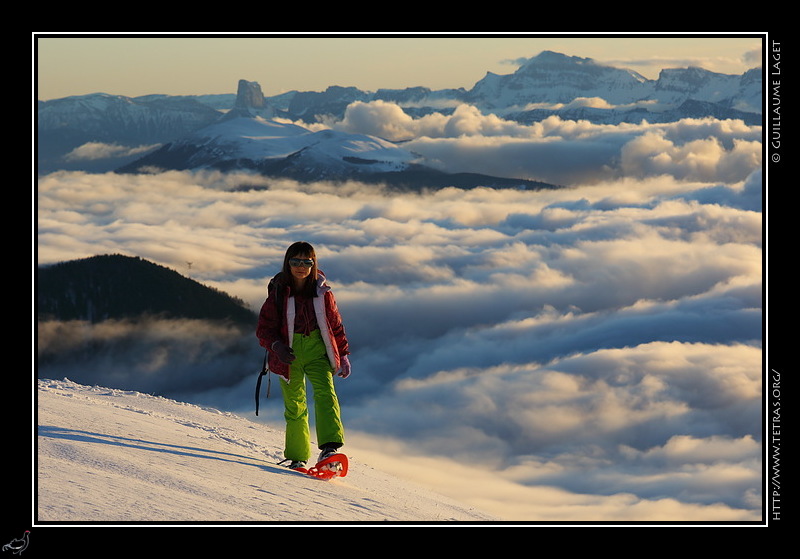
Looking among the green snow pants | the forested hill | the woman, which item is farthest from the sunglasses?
the forested hill

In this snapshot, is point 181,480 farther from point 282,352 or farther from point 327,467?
point 327,467

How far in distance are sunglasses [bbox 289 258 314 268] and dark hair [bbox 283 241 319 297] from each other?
0.12 feet

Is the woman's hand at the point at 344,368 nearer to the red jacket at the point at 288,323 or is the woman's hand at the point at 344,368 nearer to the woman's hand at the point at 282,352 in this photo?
the red jacket at the point at 288,323

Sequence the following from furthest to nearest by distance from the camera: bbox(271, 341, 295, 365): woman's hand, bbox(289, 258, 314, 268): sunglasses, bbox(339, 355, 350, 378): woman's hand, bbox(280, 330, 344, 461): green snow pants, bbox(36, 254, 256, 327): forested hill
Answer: bbox(36, 254, 256, 327): forested hill, bbox(339, 355, 350, 378): woman's hand, bbox(280, 330, 344, 461): green snow pants, bbox(271, 341, 295, 365): woman's hand, bbox(289, 258, 314, 268): sunglasses

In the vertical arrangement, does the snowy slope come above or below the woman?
below

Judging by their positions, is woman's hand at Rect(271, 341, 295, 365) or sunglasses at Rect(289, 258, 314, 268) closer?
sunglasses at Rect(289, 258, 314, 268)

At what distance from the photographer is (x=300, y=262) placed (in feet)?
23.7

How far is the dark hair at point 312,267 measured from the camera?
7.24 m

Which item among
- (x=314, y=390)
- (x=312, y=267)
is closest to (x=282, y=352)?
(x=314, y=390)

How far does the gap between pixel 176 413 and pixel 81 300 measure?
4075 inches

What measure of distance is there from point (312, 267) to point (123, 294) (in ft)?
373

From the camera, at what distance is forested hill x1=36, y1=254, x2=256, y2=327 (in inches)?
4213

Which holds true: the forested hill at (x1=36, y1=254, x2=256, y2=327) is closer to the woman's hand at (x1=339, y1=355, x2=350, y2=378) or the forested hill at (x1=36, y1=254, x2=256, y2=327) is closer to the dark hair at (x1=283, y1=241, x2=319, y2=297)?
the woman's hand at (x1=339, y1=355, x2=350, y2=378)
